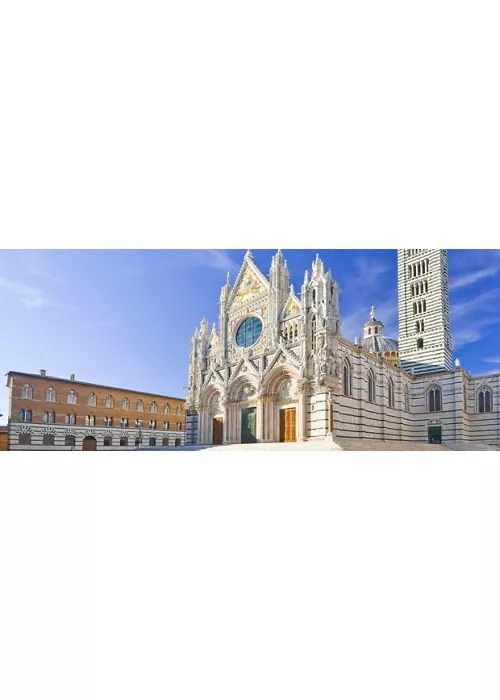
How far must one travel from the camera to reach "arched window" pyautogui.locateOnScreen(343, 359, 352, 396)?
599 inches

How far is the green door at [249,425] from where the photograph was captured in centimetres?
1645

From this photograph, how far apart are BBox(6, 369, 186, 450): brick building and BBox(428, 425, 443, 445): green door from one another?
11.4 meters

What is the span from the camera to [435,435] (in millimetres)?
19109

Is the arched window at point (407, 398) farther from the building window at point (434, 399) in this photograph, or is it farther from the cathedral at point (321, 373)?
the building window at point (434, 399)

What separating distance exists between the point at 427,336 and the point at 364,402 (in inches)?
311

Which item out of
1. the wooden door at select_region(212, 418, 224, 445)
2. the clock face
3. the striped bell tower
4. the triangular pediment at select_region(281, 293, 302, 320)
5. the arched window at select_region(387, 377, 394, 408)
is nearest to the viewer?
the triangular pediment at select_region(281, 293, 302, 320)

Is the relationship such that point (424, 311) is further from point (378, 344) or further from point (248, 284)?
point (248, 284)

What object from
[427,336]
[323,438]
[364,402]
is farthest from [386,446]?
[427,336]

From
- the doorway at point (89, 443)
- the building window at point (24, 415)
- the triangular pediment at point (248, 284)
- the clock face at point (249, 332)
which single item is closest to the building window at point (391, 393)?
A: the clock face at point (249, 332)

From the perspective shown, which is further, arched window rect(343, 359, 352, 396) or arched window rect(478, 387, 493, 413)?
arched window rect(478, 387, 493, 413)

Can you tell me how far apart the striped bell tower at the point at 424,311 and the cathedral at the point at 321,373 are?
2.0 inches

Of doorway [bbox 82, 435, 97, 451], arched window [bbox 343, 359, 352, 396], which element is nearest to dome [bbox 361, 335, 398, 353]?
arched window [bbox 343, 359, 352, 396]

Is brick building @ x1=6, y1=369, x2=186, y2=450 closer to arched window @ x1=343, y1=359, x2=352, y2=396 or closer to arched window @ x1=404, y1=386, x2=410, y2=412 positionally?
arched window @ x1=343, y1=359, x2=352, y2=396

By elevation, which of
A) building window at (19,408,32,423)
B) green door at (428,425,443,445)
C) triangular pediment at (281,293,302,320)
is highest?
triangular pediment at (281,293,302,320)
